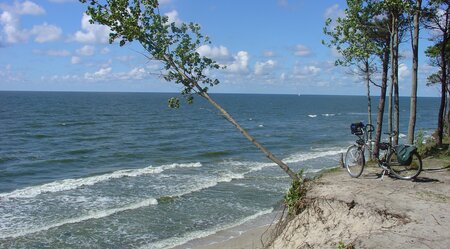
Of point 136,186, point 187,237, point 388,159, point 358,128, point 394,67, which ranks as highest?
point 394,67

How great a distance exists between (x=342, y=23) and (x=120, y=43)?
10.1 m

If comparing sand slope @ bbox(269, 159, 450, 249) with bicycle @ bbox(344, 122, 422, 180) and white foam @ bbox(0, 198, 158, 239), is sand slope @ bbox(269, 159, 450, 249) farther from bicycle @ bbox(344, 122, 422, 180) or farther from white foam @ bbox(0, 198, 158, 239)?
white foam @ bbox(0, 198, 158, 239)

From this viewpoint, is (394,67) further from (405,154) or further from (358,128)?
(405,154)

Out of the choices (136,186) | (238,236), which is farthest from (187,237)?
(136,186)

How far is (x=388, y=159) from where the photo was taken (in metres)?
11.3

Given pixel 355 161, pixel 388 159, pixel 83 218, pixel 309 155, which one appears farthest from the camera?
pixel 309 155

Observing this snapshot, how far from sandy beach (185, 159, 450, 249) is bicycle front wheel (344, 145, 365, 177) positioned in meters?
0.29

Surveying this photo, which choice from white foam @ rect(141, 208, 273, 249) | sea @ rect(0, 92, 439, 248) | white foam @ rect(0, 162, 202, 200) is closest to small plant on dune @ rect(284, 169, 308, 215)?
sea @ rect(0, 92, 439, 248)

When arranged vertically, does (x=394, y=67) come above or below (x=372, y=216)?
above

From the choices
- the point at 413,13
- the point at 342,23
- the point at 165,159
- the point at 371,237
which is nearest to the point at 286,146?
the point at 165,159

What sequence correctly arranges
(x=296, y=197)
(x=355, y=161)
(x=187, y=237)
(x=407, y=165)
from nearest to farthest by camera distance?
(x=296, y=197), (x=407, y=165), (x=355, y=161), (x=187, y=237)

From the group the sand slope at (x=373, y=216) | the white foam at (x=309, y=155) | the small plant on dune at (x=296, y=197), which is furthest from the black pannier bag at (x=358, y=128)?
the white foam at (x=309, y=155)

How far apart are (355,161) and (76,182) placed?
1590 cm

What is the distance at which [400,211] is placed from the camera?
8.32m
